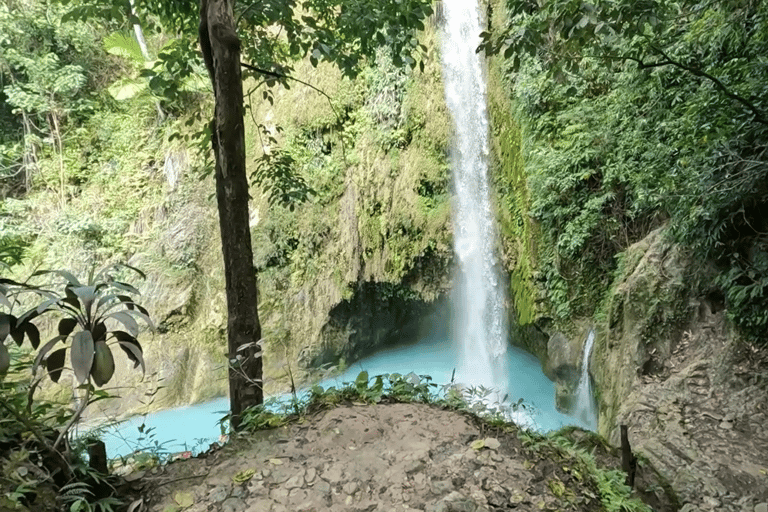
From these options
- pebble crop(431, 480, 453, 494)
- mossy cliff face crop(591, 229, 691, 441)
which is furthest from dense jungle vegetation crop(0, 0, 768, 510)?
pebble crop(431, 480, 453, 494)

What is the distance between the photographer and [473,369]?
8.70m

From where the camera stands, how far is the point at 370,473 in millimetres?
2146

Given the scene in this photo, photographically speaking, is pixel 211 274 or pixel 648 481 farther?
pixel 211 274

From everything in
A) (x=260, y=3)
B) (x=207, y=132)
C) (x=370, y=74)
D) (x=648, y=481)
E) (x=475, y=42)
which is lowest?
(x=648, y=481)

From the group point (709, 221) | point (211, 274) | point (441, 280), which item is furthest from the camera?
point (441, 280)

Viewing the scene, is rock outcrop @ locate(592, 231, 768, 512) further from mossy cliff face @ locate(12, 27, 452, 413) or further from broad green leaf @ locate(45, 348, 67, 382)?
broad green leaf @ locate(45, 348, 67, 382)

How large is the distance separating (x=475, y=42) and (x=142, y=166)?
298 inches

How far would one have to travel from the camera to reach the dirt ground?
1957 millimetres

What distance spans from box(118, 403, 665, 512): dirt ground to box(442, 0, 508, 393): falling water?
6.34 meters

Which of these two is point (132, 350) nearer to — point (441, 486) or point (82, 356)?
point (82, 356)

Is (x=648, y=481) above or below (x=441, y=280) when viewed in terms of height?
below

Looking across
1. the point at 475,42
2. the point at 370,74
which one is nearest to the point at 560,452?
the point at 370,74

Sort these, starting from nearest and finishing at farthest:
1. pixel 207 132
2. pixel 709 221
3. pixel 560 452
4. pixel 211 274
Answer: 1. pixel 560 452
2. pixel 207 132
3. pixel 709 221
4. pixel 211 274

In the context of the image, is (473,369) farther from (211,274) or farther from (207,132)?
(207,132)
